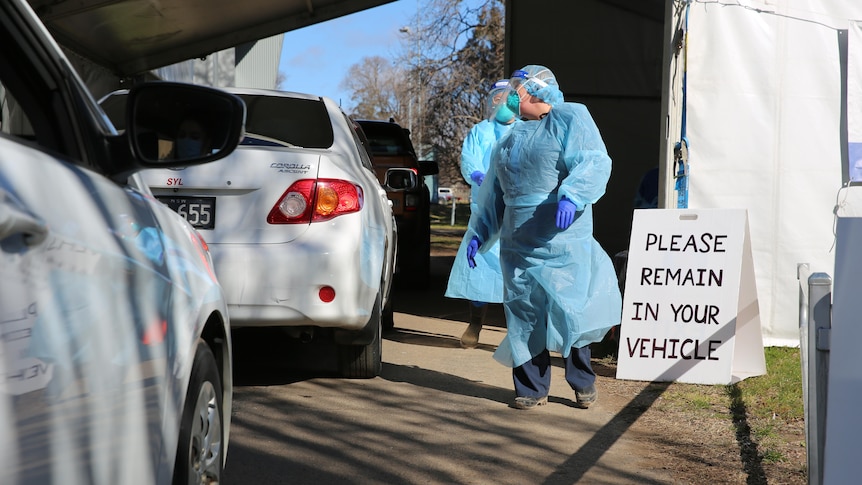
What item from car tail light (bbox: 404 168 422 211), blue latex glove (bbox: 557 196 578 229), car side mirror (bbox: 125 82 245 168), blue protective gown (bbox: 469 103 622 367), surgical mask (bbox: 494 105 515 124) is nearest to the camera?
car side mirror (bbox: 125 82 245 168)

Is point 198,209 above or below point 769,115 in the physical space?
below

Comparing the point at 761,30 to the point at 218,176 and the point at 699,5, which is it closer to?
the point at 699,5

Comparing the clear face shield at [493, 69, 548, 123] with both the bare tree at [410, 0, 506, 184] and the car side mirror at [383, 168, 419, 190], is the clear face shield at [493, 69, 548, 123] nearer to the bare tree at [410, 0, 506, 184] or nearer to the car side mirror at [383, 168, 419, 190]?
the car side mirror at [383, 168, 419, 190]

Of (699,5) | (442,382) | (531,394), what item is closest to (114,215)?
(531,394)

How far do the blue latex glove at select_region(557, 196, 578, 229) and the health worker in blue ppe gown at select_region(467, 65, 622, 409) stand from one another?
68 millimetres

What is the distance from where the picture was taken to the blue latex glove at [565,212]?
5289mm

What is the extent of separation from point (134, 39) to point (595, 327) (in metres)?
6.88

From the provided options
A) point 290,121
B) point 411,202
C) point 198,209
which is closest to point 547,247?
point 290,121

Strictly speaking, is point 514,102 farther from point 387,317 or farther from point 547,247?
point 387,317

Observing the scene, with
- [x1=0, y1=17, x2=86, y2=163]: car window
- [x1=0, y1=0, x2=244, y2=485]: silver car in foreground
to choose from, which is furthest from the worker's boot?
[x1=0, y1=17, x2=86, y2=163]: car window

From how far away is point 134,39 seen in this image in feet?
34.5

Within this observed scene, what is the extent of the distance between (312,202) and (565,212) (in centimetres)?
133

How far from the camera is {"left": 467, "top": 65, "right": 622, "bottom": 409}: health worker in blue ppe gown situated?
5477 millimetres

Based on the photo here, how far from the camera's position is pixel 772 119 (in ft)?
24.1
